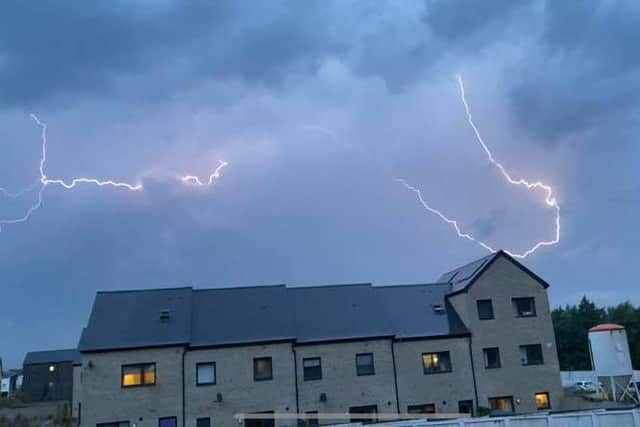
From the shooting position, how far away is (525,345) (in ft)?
101

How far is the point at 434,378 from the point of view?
29297mm

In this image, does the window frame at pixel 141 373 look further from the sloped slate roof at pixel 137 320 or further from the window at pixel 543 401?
the window at pixel 543 401

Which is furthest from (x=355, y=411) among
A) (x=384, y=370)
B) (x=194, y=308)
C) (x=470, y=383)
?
(x=194, y=308)

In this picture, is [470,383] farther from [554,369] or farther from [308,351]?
[308,351]

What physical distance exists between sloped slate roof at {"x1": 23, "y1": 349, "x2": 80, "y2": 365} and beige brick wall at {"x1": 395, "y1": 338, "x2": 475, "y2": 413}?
39780 millimetres

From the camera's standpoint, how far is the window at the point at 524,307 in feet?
103

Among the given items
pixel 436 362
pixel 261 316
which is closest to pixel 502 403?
pixel 436 362

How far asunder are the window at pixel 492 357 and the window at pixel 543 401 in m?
2.64

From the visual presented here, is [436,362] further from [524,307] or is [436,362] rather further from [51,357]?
[51,357]

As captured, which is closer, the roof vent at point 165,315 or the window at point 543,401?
the roof vent at point 165,315

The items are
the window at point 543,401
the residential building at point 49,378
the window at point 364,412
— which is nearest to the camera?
the window at point 364,412

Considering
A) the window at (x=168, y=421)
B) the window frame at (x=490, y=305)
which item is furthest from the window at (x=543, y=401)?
the window at (x=168, y=421)

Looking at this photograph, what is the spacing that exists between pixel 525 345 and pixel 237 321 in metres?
15.0

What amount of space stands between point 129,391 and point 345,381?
32.9 ft
